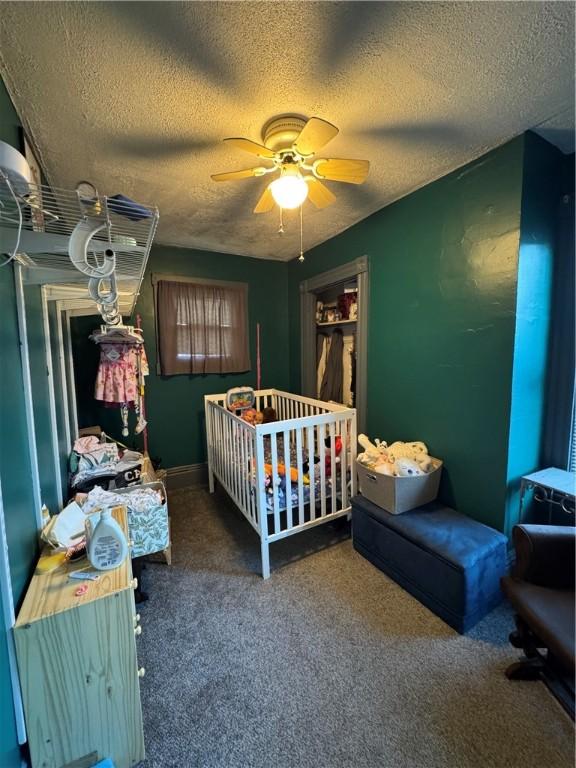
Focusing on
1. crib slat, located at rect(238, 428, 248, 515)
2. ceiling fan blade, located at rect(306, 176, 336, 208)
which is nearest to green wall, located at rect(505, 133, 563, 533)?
ceiling fan blade, located at rect(306, 176, 336, 208)

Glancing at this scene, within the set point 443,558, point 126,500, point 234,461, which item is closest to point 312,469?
point 234,461

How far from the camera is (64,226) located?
44.5 inches

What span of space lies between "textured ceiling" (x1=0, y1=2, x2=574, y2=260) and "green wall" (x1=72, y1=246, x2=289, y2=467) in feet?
3.98

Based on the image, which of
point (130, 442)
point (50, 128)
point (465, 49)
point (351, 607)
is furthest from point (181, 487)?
point (465, 49)

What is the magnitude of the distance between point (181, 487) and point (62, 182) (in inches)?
104

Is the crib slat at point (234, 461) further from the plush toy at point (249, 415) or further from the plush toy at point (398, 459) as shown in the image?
the plush toy at point (398, 459)

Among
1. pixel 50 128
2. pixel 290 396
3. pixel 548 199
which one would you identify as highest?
pixel 50 128

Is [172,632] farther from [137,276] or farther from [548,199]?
[548,199]

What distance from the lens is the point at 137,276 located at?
4.52ft

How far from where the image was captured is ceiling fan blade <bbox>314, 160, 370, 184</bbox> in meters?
1.37

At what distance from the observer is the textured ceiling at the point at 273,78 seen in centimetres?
95

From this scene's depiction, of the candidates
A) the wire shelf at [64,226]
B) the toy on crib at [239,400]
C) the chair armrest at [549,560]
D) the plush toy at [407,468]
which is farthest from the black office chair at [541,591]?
the toy on crib at [239,400]

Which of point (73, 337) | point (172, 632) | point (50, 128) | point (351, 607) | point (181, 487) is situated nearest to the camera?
point (50, 128)

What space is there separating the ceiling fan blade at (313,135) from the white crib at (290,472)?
1362mm
